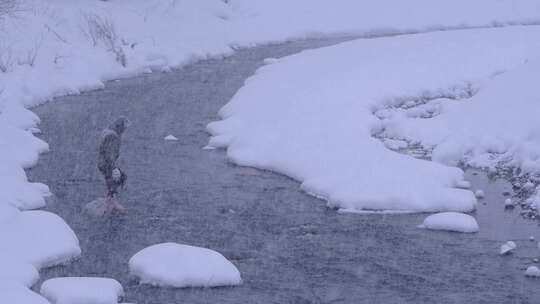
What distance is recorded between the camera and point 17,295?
973cm

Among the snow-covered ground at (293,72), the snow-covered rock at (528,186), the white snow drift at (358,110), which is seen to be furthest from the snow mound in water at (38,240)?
the snow-covered rock at (528,186)

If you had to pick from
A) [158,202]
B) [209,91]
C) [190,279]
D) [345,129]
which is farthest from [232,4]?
[190,279]

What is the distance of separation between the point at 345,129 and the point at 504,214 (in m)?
5.62

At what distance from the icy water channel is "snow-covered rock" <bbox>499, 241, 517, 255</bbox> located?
0.11m

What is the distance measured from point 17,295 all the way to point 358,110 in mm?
12334

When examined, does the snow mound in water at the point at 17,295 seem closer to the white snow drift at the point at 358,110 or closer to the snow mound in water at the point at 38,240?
the snow mound in water at the point at 38,240

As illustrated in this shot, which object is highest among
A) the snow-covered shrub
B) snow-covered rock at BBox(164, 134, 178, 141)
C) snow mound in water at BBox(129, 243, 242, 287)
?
the snow-covered shrub

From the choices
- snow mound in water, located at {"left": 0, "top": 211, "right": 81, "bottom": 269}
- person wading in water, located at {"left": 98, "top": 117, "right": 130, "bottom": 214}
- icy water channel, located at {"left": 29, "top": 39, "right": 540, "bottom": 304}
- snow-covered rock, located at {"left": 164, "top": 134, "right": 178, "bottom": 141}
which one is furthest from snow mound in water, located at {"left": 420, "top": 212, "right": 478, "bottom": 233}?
snow-covered rock, located at {"left": 164, "top": 134, "right": 178, "bottom": 141}

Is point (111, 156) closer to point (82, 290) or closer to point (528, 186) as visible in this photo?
point (82, 290)

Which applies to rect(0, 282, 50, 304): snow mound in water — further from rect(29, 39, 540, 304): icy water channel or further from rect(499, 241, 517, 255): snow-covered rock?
rect(499, 241, 517, 255): snow-covered rock

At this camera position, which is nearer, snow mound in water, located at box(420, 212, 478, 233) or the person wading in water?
snow mound in water, located at box(420, 212, 478, 233)

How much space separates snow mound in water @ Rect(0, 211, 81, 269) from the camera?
11.6 m

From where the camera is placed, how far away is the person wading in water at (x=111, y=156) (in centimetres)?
1342

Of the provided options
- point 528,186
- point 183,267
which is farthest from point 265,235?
point 528,186
